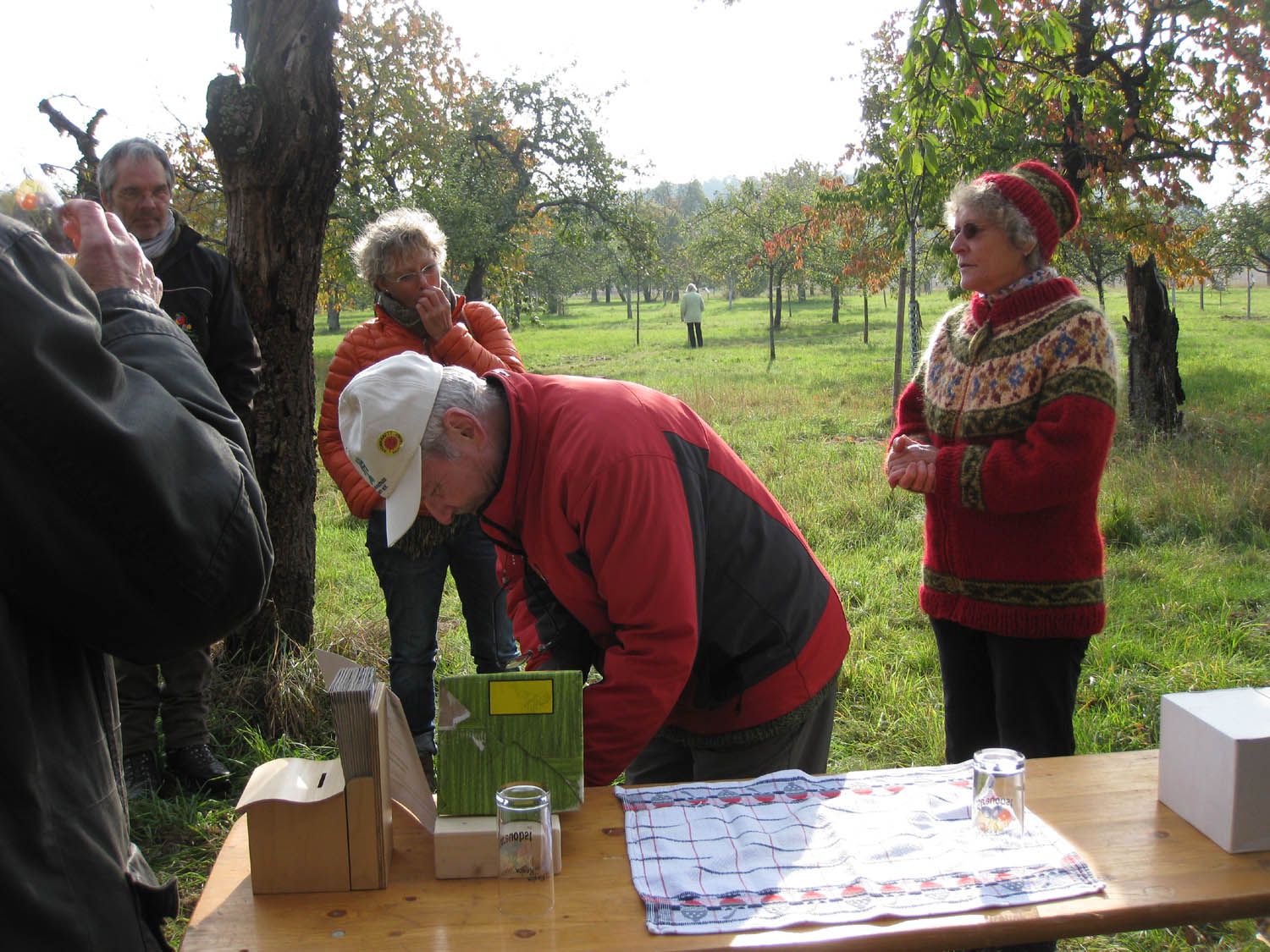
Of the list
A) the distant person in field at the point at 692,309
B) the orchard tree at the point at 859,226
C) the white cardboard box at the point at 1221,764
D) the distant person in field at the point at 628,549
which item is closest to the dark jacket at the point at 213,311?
the distant person in field at the point at 628,549

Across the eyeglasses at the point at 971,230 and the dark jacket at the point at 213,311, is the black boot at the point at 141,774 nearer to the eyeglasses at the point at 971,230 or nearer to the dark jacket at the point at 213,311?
the dark jacket at the point at 213,311

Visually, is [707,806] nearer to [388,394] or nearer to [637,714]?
[637,714]

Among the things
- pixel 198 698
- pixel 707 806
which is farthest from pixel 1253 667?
pixel 198 698

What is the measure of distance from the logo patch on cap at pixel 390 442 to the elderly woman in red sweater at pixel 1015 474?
1.40 metres

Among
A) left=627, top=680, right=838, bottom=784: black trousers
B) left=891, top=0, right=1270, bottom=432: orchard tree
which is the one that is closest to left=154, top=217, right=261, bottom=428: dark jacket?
left=627, top=680, right=838, bottom=784: black trousers

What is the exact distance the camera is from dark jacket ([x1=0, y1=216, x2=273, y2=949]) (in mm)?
925

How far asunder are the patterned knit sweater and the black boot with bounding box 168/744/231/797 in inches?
98.6

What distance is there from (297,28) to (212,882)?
11.1 feet

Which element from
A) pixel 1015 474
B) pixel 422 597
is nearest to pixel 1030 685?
pixel 1015 474

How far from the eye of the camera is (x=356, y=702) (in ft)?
5.19

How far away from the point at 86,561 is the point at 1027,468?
208cm

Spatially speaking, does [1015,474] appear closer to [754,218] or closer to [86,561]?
[86,561]

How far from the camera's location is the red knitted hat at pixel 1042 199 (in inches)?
103

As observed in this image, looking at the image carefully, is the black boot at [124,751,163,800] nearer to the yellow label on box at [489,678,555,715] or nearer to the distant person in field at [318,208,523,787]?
the distant person in field at [318,208,523,787]
